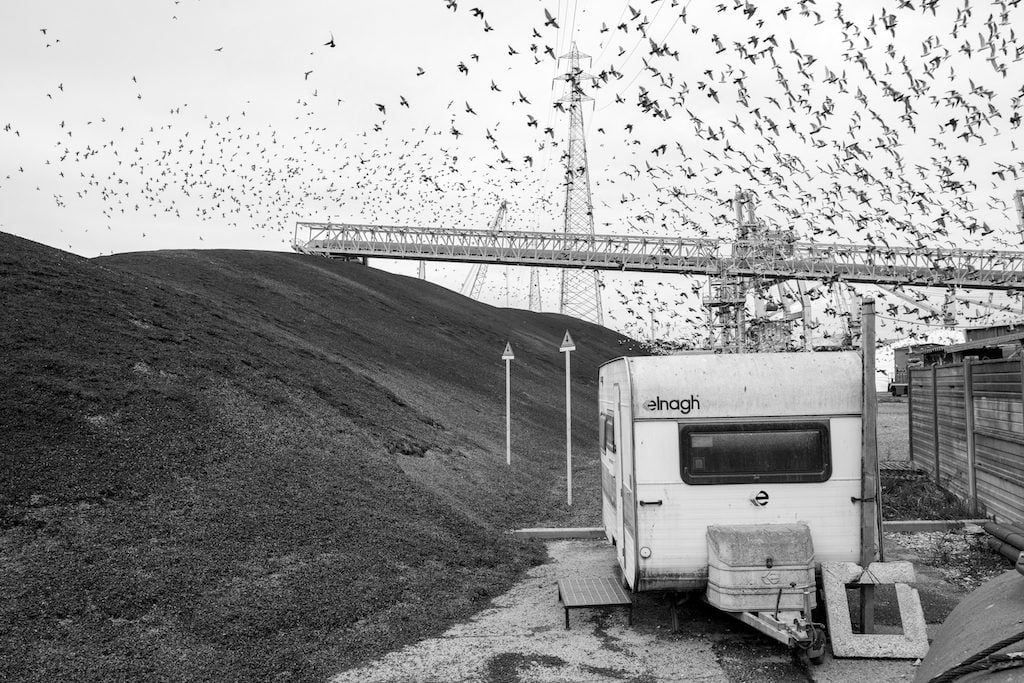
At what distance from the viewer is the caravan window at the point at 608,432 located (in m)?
10.6

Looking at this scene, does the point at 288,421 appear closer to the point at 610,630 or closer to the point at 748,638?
the point at 610,630

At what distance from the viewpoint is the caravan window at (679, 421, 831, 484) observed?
8.73 metres

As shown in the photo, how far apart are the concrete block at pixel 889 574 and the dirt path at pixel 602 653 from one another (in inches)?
30.4

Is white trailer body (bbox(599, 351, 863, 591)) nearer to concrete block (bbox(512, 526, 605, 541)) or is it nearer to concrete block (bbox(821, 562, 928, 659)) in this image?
concrete block (bbox(821, 562, 928, 659))

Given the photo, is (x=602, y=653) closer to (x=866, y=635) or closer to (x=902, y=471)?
(x=866, y=635)

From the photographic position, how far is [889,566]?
8.40 m

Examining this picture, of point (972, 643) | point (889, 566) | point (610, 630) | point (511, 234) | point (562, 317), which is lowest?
point (610, 630)

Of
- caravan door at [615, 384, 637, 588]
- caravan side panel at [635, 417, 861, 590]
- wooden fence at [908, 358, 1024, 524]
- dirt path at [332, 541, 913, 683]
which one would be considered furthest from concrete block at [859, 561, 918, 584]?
wooden fence at [908, 358, 1024, 524]

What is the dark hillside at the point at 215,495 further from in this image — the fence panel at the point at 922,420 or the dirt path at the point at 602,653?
the fence panel at the point at 922,420

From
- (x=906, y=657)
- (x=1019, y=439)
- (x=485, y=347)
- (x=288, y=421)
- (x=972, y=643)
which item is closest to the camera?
(x=972, y=643)

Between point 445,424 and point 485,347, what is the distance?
24676 millimetres

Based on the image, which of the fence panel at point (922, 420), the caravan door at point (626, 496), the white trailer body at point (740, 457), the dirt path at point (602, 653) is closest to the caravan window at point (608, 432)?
the caravan door at point (626, 496)

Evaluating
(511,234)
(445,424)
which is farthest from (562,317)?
(445,424)

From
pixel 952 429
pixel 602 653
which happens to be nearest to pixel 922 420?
pixel 952 429
